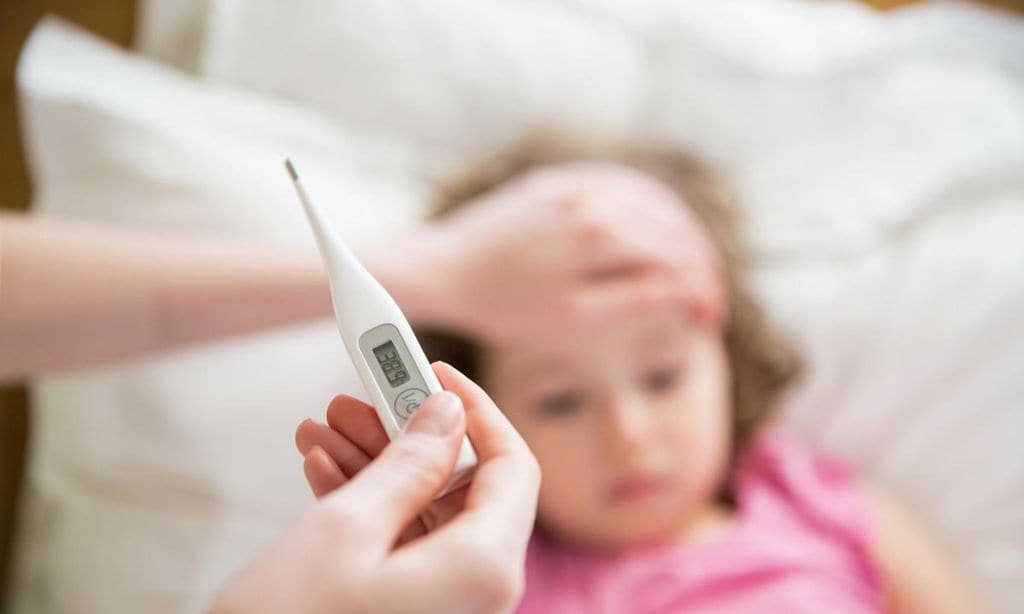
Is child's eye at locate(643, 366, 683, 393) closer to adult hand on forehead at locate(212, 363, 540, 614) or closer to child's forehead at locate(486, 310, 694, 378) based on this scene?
child's forehead at locate(486, 310, 694, 378)

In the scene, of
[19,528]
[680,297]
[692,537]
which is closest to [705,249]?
[680,297]

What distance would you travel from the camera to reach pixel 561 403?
599 millimetres

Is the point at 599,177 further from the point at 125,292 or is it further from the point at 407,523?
the point at 407,523

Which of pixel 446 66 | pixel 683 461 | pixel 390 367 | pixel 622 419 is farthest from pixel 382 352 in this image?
pixel 446 66

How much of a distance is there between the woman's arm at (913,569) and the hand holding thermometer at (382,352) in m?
0.64

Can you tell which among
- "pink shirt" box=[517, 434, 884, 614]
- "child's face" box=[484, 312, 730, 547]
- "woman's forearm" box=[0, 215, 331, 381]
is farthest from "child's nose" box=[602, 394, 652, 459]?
"woman's forearm" box=[0, 215, 331, 381]

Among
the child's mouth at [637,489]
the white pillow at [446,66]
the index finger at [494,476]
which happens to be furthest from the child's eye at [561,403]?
the white pillow at [446,66]

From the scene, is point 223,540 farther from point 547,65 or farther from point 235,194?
point 547,65

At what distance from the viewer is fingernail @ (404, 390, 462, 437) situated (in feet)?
0.93

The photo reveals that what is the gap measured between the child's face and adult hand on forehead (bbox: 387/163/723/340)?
2cm

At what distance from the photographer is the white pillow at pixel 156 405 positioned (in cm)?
70

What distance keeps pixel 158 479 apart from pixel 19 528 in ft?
0.44

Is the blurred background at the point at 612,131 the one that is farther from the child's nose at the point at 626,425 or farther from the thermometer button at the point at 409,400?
the thermometer button at the point at 409,400

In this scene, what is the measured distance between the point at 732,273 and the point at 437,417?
64 centimetres
